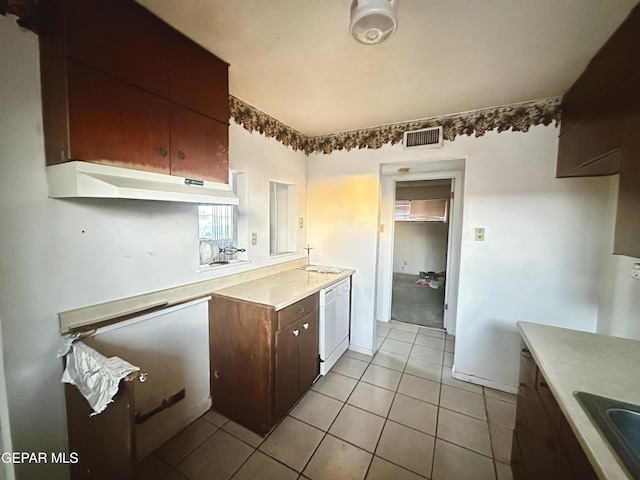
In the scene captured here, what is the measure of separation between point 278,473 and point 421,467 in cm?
86

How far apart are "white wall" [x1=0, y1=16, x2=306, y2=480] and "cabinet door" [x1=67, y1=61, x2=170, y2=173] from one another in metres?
0.28

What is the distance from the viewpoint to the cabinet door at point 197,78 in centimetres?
130

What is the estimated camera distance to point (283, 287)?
2021mm

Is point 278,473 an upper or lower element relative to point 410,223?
lower

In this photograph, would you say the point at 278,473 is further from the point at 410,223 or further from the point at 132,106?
the point at 410,223

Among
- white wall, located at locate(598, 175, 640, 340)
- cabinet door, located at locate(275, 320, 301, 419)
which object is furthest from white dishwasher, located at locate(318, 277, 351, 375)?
white wall, located at locate(598, 175, 640, 340)

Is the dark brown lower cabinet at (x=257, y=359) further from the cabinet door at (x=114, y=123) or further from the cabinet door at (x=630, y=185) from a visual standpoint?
the cabinet door at (x=630, y=185)

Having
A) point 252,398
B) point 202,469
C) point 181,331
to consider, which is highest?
point 181,331

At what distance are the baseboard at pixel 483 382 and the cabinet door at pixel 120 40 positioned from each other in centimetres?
316

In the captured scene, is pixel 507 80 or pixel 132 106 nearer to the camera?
pixel 132 106

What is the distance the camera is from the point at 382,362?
8.50 feet

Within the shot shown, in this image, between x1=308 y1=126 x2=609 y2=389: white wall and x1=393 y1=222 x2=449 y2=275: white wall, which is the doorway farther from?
x1=308 y1=126 x2=609 y2=389: white wall

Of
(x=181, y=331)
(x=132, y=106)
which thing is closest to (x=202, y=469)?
(x=181, y=331)

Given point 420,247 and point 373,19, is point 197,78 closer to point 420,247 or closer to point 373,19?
point 373,19
